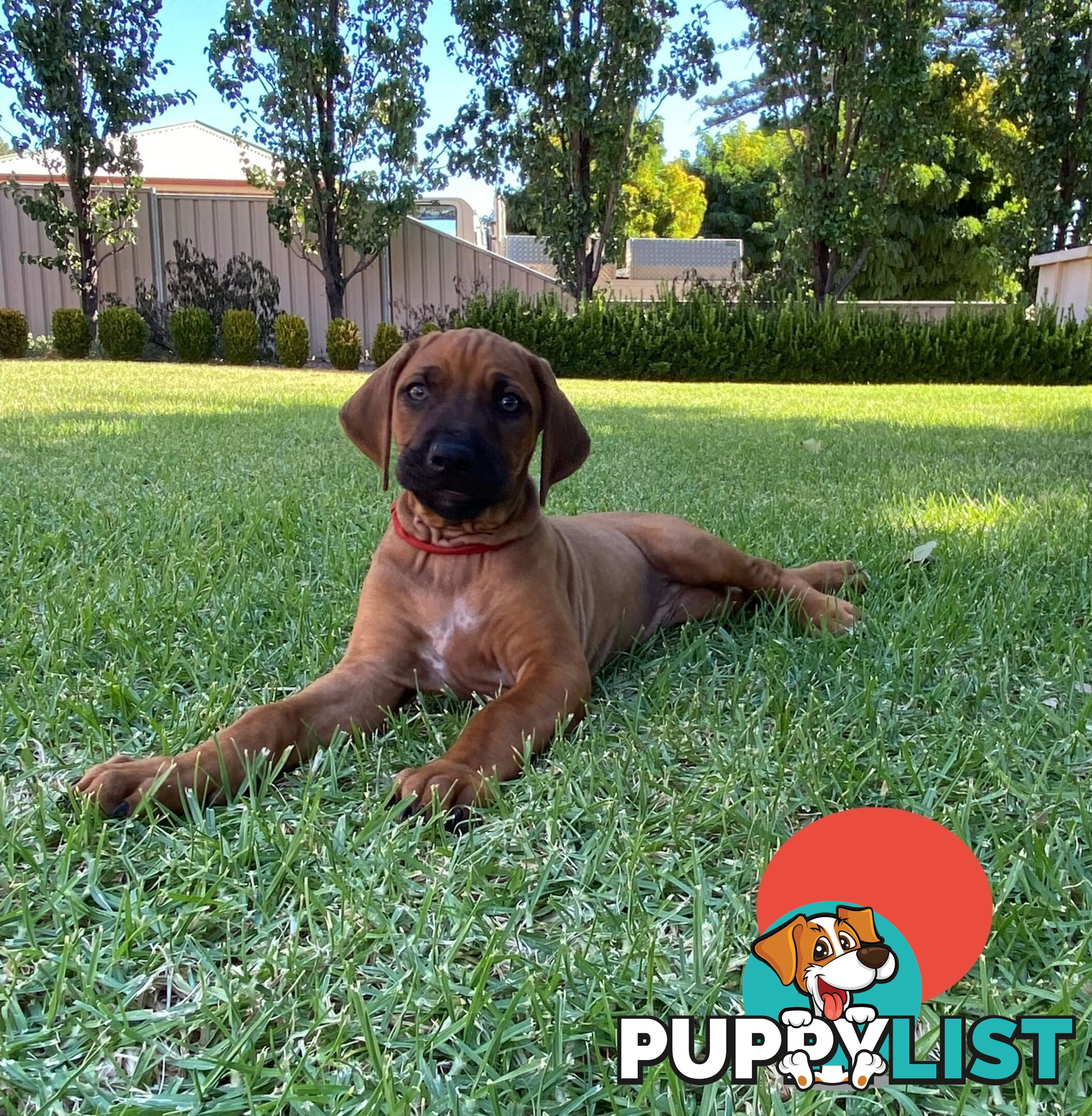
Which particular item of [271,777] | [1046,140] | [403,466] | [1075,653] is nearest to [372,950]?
[271,777]

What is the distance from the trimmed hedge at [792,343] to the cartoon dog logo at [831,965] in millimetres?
15115

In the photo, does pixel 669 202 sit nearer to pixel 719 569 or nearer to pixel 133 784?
pixel 719 569

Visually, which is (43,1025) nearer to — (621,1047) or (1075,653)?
(621,1047)

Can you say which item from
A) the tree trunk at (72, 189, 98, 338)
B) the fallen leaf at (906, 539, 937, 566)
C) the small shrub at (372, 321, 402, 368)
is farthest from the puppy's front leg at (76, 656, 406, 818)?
the tree trunk at (72, 189, 98, 338)

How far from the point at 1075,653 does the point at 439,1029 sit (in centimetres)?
228

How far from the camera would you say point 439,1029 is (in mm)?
1323

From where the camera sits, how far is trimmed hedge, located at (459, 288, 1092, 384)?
1575 centimetres

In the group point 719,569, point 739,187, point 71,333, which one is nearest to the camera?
point 719,569

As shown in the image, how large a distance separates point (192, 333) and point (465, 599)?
16682mm

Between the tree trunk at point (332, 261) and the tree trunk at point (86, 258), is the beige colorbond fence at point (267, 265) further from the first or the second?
the tree trunk at point (86, 258)

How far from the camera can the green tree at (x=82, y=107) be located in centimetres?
1691

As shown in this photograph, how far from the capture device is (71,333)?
17.1 m

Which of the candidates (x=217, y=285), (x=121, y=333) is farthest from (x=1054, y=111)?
(x=121, y=333)

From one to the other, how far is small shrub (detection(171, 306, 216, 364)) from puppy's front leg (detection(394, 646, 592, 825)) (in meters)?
16.9
